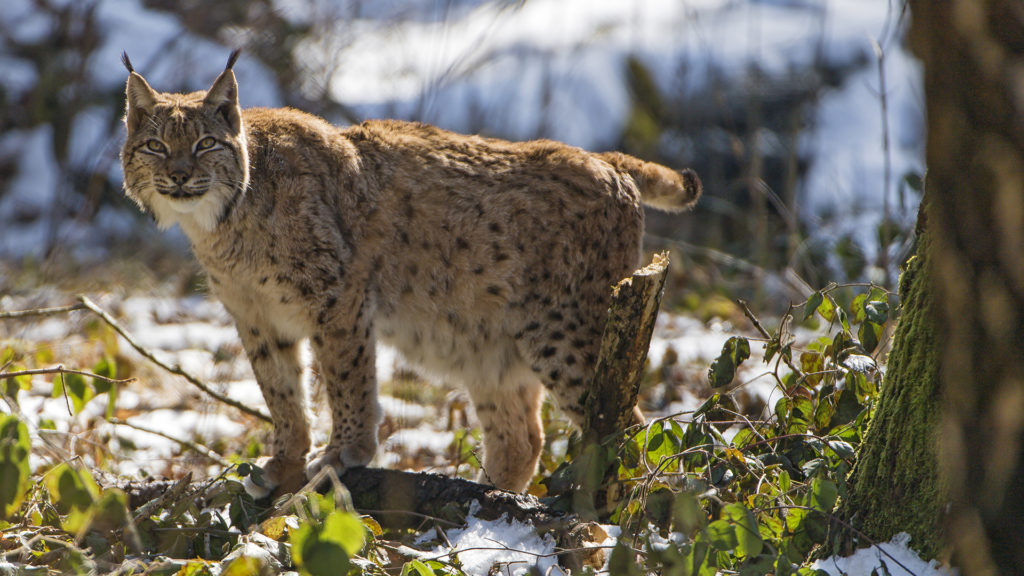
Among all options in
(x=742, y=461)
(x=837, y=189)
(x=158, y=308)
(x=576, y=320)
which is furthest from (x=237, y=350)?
(x=837, y=189)

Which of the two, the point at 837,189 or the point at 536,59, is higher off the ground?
the point at 536,59

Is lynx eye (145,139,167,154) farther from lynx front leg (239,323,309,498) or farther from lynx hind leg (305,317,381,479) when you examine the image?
lynx hind leg (305,317,381,479)

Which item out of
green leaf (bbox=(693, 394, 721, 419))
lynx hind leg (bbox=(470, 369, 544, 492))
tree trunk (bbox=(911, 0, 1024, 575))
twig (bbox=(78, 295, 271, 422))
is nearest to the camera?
tree trunk (bbox=(911, 0, 1024, 575))

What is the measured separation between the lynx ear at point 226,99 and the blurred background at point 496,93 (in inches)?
186

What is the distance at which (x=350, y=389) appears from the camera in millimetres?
4102

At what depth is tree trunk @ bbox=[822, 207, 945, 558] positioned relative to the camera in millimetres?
2307

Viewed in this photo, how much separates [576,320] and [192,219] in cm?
178

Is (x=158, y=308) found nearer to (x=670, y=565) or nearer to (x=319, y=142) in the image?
(x=319, y=142)

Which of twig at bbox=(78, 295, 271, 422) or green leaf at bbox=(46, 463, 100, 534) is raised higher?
green leaf at bbox=(46, 463, 100, 534)

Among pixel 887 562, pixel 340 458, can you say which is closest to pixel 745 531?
pixel 887 562

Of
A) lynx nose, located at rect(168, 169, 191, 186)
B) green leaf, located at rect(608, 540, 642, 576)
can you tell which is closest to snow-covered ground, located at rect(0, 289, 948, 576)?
green leaf, located at rect(608, 540, 642, 576)

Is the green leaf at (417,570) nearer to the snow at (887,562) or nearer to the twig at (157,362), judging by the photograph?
the snow at (887,562)

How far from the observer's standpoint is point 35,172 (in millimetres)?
9945

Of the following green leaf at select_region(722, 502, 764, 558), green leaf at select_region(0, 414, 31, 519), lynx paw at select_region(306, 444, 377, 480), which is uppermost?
green leaf at select_region(0, 414, 31, 519)
